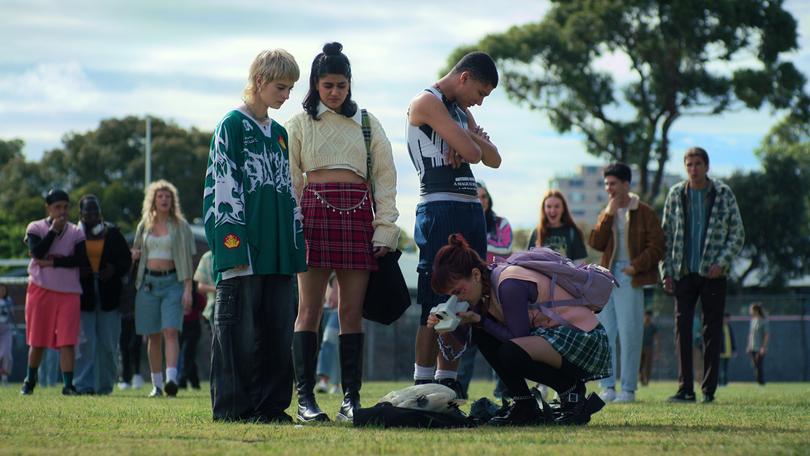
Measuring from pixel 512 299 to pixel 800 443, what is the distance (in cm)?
178

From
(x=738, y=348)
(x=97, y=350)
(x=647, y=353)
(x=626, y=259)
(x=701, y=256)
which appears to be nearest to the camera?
(x=701, y=256)

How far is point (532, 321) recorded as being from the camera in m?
7.04

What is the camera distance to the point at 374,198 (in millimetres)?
7594

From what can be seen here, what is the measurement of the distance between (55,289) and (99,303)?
629 millimetres

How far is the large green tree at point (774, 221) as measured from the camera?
42125 millimetres

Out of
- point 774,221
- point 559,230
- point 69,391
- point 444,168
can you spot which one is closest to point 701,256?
point 559,230

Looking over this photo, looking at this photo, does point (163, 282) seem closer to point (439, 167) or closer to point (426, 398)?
point (439, 167)

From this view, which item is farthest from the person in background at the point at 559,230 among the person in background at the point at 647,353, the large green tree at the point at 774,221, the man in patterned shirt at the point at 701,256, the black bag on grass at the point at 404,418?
the large green tree at the point at 774,221

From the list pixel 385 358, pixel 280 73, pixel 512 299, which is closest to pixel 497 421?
pixel 512 299

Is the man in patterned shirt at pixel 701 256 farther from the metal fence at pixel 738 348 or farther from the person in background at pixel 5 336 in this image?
the metal fence at pixel 738 348

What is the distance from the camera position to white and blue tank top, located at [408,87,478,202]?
7508mm

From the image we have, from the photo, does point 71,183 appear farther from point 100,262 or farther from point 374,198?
point 374,198

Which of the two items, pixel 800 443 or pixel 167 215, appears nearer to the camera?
pixel 800 443

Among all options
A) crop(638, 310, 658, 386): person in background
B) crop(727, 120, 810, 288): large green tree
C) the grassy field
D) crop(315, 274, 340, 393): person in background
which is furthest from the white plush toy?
crop(727, 120, 810, 288): large green tree
